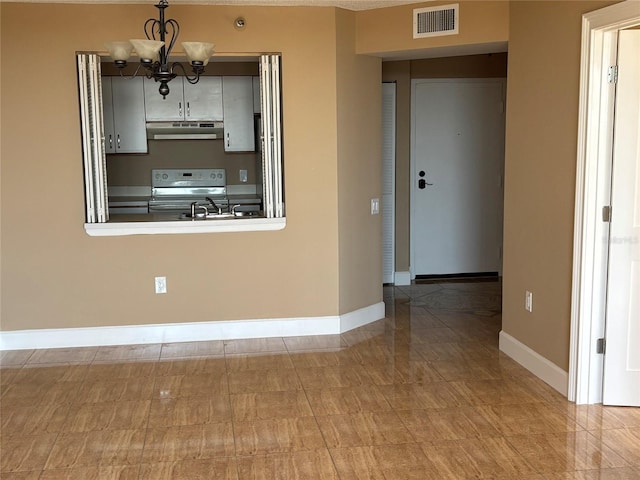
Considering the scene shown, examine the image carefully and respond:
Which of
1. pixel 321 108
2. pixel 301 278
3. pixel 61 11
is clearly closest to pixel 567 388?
pixel 301 278

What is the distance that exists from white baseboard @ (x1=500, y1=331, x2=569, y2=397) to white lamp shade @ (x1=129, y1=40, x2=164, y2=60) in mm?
2918

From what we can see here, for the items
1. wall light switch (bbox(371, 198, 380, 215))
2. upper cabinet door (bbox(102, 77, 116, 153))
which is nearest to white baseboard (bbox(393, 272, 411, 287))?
wall light switch (bbox(371, 198, 380, 215))

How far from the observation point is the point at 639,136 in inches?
134

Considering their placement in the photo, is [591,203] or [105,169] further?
[105,169]

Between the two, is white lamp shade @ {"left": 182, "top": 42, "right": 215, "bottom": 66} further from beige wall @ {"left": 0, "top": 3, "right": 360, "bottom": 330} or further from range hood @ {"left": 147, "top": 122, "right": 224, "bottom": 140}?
range hood @ {"left": 147, "top": 122, "right": 224, "bottom": 140}

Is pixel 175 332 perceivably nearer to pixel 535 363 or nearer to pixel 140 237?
pixel 140 237

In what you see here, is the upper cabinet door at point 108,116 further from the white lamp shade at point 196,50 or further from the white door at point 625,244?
the white door at point 625,244

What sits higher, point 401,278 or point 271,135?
point 271,135

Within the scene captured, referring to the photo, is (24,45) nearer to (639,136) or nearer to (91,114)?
(91,114)

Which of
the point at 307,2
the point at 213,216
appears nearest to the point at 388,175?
the point at 213,216

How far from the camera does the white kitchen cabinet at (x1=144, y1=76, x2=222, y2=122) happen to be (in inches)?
265

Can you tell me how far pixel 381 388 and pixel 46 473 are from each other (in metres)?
1.89

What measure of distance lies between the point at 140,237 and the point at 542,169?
283 centimetres

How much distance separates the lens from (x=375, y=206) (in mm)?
5445
